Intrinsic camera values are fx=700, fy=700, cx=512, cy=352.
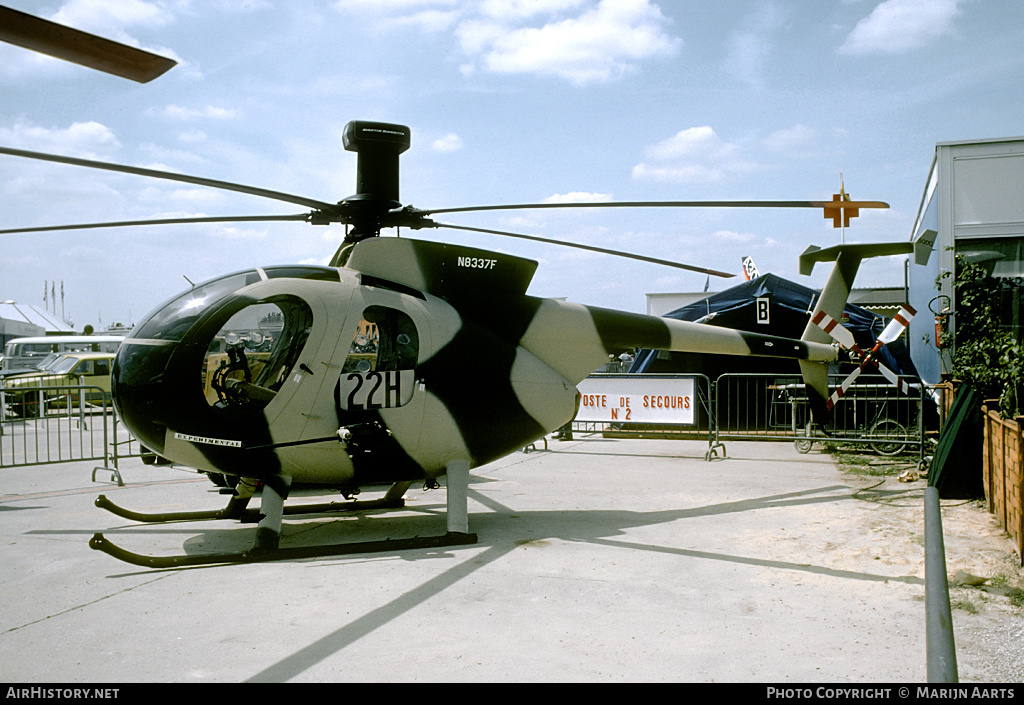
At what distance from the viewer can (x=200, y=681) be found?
11.4ft

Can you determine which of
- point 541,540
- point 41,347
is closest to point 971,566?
point 541,540

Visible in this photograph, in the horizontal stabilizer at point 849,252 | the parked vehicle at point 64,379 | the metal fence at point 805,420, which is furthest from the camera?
the parked vehicle at point 64,379

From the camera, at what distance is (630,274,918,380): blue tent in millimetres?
Answer: 16562

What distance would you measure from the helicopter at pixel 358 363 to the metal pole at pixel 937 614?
464 centimetres

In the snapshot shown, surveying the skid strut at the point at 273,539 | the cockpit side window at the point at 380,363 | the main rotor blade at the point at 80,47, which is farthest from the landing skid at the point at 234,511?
the main rotor blade at the point at 80,47

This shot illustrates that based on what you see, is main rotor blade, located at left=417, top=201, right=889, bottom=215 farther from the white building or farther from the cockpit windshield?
the white building

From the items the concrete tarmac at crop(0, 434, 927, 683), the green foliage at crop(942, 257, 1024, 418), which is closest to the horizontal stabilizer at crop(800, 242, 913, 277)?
the green foliage at crop(942, 257, 1024, 418)

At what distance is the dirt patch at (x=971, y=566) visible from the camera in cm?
373

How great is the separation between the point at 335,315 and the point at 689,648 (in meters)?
3.85

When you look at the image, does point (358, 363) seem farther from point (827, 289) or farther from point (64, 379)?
point (64, 379)

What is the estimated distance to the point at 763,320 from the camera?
16828 millimetres

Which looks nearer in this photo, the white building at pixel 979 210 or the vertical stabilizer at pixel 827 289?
the vertical stabilizer at pixel 827 289

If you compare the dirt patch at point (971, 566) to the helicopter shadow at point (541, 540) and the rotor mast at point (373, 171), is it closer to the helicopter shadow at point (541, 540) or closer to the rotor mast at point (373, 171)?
the helicopter shadow at point (541, 540)
